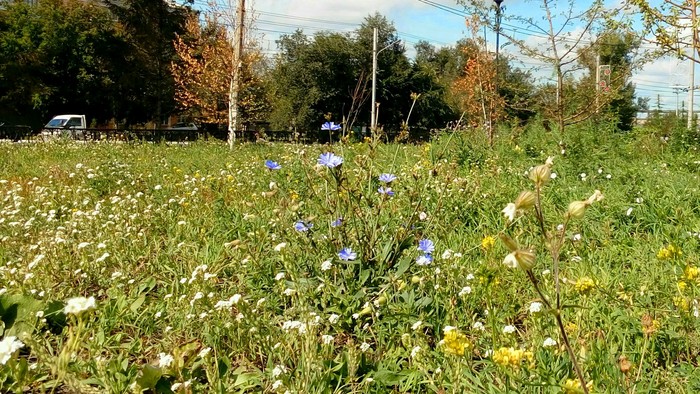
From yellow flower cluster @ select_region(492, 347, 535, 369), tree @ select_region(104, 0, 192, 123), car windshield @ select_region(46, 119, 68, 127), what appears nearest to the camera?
yellow flower cluster @ select_region(492, 347, 535, 369)

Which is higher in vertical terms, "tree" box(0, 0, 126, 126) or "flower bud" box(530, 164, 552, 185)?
"tree" box(0, 0, 126, 126)

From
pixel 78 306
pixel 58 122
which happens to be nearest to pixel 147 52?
pixel 58 122

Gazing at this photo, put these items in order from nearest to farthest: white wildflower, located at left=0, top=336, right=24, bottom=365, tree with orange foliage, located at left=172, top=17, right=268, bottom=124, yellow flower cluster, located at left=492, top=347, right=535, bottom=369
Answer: white wildflower, located at left=0, top=336, right=24, bottom=365 < yellow flower cluster, located at left=492, top=347, right=535, bottom=369 < tree with orange foliage, located at left=172, top=17, right=268, bottom=124

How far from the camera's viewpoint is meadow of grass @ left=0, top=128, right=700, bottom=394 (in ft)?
5.37

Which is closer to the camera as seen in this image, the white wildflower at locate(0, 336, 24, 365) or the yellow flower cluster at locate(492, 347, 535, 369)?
the white wildflower at locate(0, 336, 24, 365)

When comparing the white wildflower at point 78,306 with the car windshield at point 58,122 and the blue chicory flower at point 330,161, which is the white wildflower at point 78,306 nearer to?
the blue chicory flower at point 330,161

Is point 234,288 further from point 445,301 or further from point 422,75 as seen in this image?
point 422,75

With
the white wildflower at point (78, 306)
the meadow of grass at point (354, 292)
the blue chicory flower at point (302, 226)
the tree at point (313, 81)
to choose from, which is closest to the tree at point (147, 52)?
the tree at point (313, 81)

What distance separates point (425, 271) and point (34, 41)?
112ft

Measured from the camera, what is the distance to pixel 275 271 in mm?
2645

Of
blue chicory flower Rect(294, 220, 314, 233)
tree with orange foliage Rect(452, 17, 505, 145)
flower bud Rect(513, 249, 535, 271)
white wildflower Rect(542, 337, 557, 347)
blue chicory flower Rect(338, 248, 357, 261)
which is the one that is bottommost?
white wildflower Rect(542, 337, 557, 347)

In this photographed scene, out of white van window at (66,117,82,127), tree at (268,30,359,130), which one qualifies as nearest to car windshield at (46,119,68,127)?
white van window at (66,117,82,127)

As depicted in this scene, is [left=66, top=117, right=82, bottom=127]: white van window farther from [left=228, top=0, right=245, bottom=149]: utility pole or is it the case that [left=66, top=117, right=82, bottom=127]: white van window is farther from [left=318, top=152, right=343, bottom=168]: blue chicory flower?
[left=318, top=152, right=343, bottom=168]: blue chicory flower

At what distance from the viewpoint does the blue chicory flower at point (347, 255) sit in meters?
2.24
